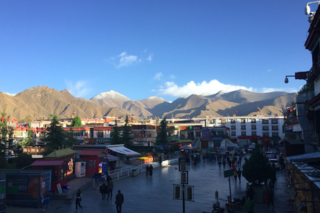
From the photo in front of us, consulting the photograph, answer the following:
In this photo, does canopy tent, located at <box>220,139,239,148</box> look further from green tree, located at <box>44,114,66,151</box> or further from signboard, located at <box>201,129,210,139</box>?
green tree, located at <box>44,114,66,151</box>

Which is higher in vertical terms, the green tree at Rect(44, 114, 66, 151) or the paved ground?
the green tree at Rect(44, 114, 66, 151)

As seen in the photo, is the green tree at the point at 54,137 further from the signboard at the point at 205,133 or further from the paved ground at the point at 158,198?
the signboard at the point at 205,133

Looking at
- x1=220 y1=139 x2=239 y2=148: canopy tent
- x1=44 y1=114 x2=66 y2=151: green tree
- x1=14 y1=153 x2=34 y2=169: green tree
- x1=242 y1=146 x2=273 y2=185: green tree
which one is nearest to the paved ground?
x1=242 y1=146 x2=273 y2=185: green tree

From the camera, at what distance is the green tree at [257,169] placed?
55.2ft

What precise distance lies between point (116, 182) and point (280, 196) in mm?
13396

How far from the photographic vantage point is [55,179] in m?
18.3

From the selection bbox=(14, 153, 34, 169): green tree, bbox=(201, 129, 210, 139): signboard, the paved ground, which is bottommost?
the paved ground

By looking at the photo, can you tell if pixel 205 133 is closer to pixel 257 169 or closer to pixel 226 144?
pixel 226 144

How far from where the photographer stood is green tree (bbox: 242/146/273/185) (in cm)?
1683

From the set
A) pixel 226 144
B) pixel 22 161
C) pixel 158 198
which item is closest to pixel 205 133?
pixel 226 144

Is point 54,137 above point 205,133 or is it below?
above

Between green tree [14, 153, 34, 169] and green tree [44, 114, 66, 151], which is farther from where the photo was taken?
green tree [44, 114, 66, 151]

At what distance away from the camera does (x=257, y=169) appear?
1686 centimetres

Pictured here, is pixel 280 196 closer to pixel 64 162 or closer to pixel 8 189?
pixel 64 162
